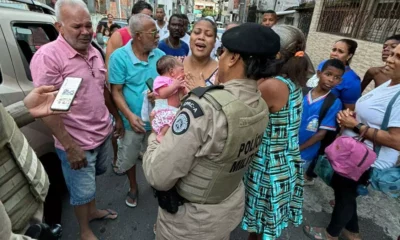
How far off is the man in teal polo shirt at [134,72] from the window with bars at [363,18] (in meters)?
5.61

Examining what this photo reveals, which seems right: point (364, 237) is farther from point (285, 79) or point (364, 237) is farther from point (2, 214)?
point (2, 214)

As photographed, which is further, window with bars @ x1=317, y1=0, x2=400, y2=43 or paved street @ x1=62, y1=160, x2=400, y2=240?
window with bars @ x1=317, y1=0, x2=400, y2=43

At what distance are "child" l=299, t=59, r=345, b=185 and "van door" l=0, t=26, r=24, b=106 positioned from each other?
2683mm

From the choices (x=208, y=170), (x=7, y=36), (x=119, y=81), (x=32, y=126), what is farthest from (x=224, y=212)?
(x=7, y=36)

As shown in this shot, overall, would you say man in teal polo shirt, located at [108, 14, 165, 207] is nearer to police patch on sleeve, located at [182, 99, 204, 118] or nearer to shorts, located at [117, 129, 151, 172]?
shorts, located at [117, 129, 151, 172]

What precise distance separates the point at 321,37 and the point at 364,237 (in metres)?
8.53

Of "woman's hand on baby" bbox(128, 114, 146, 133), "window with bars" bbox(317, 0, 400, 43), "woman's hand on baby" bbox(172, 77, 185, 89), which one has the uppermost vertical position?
"window with bars" bbox(317, 0, 400, 43)

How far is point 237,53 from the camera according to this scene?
1.14 metres

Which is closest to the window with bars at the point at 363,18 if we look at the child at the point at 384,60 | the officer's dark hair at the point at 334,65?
the child at the point at 384,60

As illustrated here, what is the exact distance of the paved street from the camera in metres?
2.36

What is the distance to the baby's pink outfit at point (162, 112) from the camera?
1499 mm

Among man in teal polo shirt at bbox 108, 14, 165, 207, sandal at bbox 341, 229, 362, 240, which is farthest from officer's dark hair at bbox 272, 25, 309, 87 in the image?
sandal at bbox 341, 229, 362, 240

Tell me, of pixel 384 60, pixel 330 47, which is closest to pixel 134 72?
pixel 384 60

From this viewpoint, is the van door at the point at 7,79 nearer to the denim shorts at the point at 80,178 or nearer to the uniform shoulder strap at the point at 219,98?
the denim shorts at the point at 80,178
